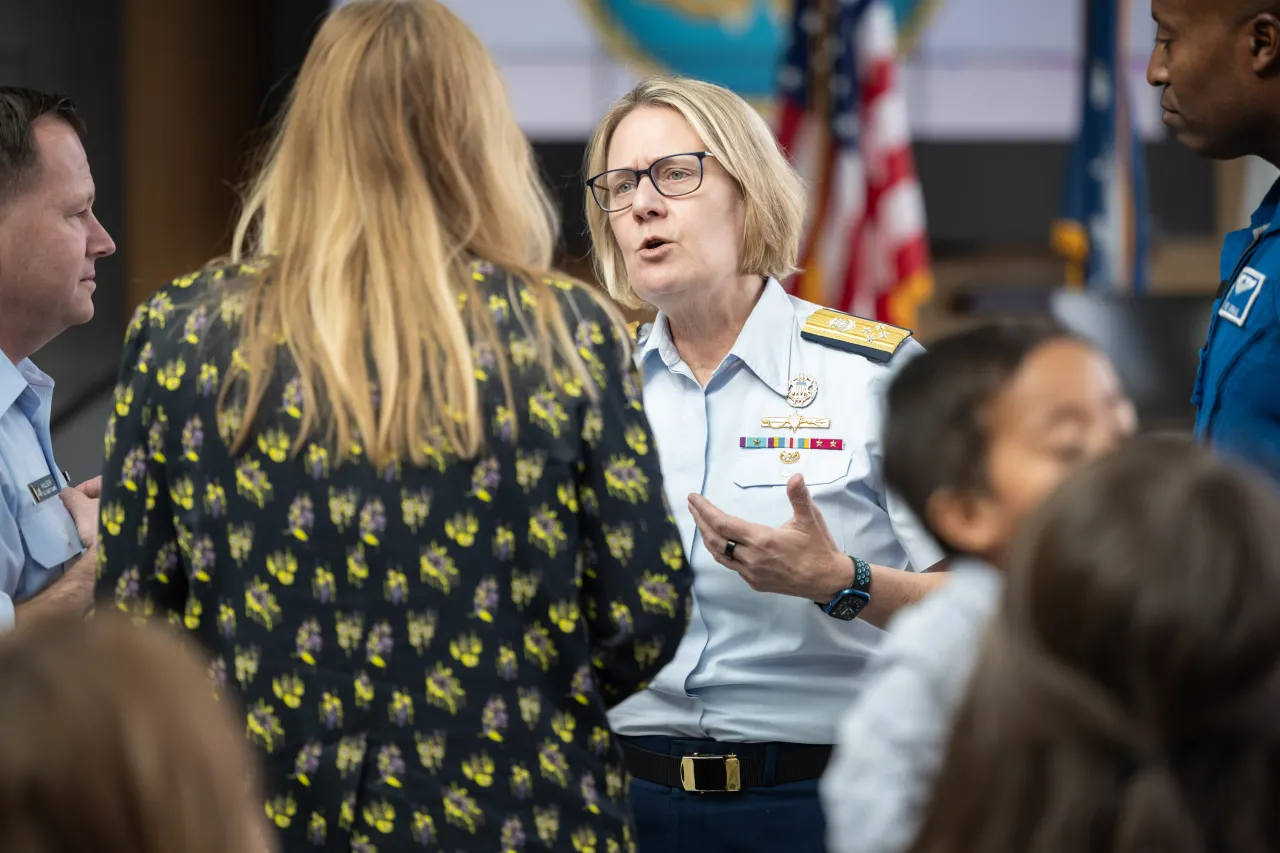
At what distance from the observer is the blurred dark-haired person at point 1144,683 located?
39.2 inches

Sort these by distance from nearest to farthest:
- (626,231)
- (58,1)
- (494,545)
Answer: (494,545) → (626,231) → (58,1)

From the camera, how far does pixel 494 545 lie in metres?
1.50

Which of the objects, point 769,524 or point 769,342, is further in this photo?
point 769,342

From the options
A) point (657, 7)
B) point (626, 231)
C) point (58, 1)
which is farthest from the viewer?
point (657, 7)

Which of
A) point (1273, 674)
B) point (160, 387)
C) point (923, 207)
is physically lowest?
point (923, 207)

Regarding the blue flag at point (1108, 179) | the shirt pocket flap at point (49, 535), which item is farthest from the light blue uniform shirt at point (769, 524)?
the blue flag at point (1108, 179)

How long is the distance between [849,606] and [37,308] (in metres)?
1.29

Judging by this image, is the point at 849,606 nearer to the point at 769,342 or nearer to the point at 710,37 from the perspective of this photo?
the point at 769,342

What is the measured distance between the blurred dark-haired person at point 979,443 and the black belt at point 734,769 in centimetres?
61

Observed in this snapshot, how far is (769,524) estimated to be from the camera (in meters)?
2.19

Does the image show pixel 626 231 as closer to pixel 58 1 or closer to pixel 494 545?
pixel 494 545

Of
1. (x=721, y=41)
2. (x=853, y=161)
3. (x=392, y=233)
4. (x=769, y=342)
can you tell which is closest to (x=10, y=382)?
(x=392, y=233)

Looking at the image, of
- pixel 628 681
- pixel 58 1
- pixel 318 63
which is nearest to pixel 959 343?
pixel 628 681

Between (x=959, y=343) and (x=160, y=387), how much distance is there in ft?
2.77
